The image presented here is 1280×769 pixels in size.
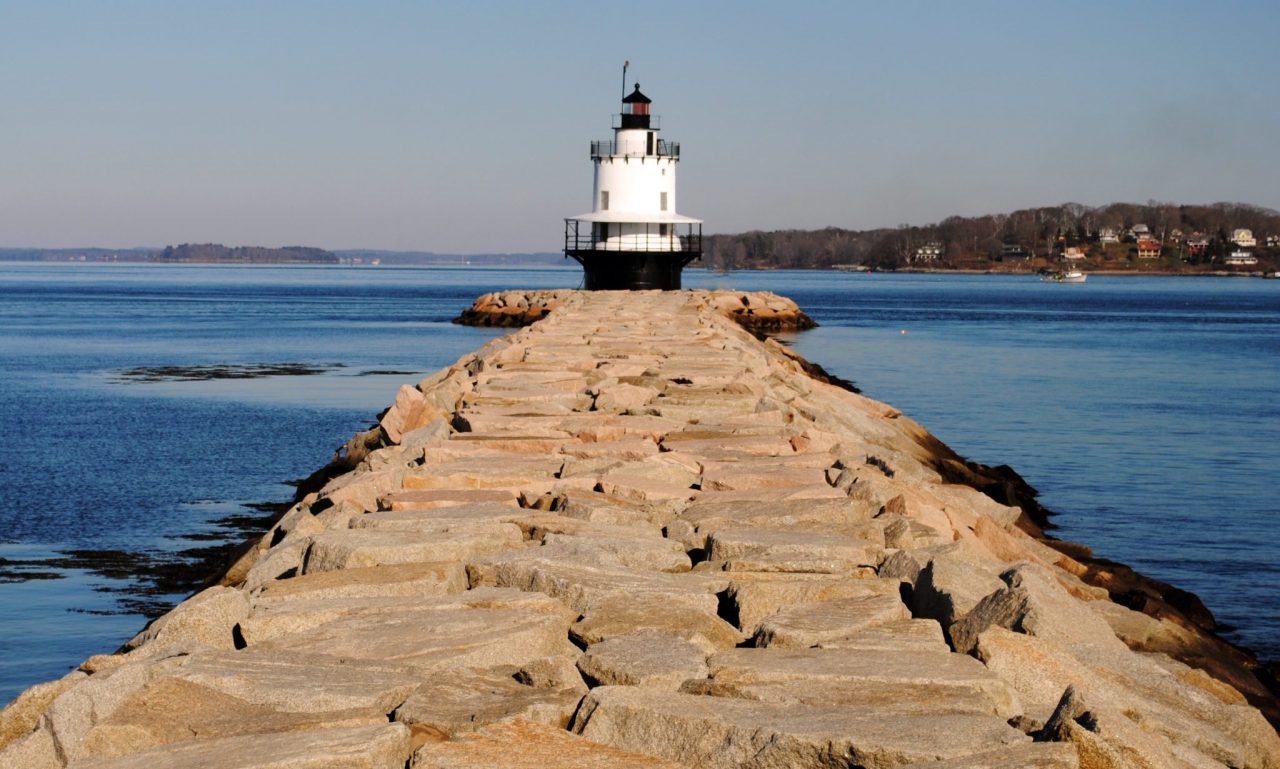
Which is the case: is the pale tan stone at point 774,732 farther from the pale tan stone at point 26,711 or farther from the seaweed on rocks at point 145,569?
the seaweed on rocks at point 145,569

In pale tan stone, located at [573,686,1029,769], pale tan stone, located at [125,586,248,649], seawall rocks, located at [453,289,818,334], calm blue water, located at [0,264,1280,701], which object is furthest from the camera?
seawall rocks, located at [453,289,818,334]

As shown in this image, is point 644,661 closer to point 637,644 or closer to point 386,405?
point 637,644

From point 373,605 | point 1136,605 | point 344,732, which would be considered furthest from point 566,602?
point 1136,605

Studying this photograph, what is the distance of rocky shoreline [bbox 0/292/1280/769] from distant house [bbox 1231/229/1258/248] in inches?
7278

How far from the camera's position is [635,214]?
113ft

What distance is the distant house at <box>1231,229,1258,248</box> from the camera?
177875 mm

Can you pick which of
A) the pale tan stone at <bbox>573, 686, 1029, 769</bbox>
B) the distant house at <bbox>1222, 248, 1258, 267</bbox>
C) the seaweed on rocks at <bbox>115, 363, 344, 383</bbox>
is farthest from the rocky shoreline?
the distant house at <bbox>1222, 248, 1258, 267</bbox>

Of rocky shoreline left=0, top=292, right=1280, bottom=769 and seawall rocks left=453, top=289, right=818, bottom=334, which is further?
seawall rocks left=453, top=289, right=818, bottom=334

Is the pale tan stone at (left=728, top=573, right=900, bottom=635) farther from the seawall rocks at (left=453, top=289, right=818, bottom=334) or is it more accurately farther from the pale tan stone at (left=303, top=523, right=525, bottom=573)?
the seawall rocks at (left=453, top=289, right=818, bottom=334)

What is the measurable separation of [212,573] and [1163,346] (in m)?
34.8

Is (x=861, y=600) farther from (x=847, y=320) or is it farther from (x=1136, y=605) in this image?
(x=847, y=320)

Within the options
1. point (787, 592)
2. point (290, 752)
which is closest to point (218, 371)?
point (787, 592)

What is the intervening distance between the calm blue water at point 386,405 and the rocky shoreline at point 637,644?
263 centimetres

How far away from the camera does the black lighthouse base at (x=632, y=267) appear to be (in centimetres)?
3469
